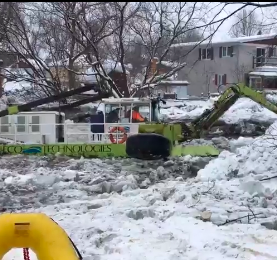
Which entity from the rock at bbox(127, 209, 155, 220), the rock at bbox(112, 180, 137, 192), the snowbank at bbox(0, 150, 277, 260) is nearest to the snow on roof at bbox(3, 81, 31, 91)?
the snowbank at bbox(0, 150, 277, 260)

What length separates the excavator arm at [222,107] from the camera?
17.0m

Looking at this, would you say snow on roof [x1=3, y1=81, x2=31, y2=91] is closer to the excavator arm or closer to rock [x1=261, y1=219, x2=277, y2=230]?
the excavator arm

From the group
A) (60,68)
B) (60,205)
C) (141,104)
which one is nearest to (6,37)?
(60,68)

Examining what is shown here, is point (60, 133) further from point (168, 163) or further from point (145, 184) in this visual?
point (145, 184)

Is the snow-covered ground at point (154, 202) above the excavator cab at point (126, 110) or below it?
below

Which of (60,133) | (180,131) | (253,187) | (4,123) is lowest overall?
(253,187)

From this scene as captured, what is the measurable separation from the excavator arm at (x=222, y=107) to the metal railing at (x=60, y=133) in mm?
2179

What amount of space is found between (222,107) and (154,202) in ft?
23.6

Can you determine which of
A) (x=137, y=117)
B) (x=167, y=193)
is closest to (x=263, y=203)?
(x=167, y=193)

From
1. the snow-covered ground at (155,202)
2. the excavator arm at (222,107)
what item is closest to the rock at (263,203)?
the snow-covered ground at (155,202)

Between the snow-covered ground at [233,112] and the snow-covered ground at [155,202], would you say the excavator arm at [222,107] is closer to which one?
the snow-covered ground at [155,202]

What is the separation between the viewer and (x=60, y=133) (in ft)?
64.8

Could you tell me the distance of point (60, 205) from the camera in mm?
11031

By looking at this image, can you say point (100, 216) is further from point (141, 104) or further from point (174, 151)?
point (141, 104)
